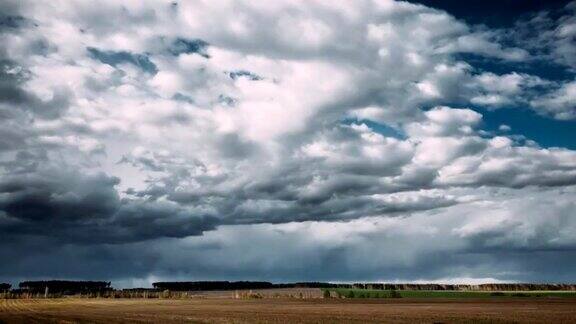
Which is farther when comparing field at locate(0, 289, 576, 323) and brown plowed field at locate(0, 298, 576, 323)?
field at locate(0, 289, 576, 323)

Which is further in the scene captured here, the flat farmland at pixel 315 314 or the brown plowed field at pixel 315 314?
the flat farmland at pixel 315 314

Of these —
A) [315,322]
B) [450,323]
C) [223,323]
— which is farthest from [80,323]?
[450,323]

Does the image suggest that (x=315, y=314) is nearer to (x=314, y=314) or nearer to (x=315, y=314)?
(x=315, y=314)

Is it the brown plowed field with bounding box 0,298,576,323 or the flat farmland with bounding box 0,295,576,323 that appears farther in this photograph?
the flat farmland with bounding box 0,295,576,323

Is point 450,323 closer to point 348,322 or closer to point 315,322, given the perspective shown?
point 348,322

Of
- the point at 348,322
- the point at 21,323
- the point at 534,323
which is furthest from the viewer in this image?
the point at 21,323

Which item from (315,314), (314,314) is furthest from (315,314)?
(314,314)

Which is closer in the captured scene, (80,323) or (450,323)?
(450,323)

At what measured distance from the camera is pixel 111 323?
5134 cm

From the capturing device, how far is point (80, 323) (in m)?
51.3

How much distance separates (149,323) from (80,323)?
6470 mm

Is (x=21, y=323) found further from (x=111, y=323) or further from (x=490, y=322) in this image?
(x=490, y=322)

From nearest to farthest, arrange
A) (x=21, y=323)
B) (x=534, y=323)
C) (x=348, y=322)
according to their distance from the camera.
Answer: (x=534, y=323), (x=348, y=322), (x=21, y=323)

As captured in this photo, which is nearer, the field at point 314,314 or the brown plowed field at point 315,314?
the brown plowed field at point 315,314
